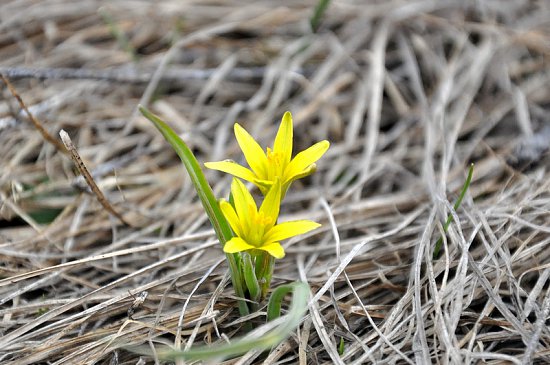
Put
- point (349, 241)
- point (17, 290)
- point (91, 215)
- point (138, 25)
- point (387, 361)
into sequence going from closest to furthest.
Result: point (387, 361) < point (17, 290) < point (349, 241) < point (91, 215) < point (138, 25)

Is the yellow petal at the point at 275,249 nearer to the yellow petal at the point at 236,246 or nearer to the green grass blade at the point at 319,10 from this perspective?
the yellow petal at the point at 236,246

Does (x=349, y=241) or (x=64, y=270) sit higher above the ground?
(x=64, y=270)

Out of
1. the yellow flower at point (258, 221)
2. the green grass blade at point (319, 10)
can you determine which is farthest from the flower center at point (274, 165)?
the green grass blade at point (319, 10)

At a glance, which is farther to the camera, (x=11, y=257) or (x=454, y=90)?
(x=454, y=90)

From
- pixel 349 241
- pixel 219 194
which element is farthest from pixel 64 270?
pixel 349 241

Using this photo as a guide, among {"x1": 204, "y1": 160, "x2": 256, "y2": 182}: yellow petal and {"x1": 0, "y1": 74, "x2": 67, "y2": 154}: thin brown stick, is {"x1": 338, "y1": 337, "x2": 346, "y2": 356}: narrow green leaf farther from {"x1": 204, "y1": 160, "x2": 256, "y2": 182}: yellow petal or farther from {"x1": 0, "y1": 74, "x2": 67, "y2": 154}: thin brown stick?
{"x1": 0, "y1": 74, "x2": 67, "y2": 154}: thin brown stick

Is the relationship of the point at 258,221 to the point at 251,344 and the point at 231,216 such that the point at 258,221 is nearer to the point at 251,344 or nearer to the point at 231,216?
the point at 231,216

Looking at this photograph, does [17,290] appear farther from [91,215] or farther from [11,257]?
[91,215]
